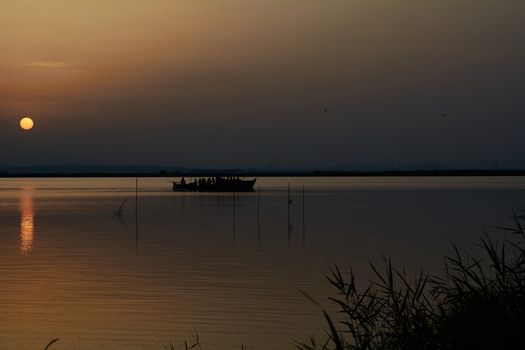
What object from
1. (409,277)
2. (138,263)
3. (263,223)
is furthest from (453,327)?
→ (263,223)

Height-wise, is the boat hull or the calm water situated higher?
the boat hull

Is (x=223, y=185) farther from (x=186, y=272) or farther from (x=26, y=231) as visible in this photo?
(x=186, y=272)

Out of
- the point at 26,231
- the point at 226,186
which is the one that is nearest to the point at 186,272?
the point at 26,231

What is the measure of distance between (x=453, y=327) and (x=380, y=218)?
43.5m

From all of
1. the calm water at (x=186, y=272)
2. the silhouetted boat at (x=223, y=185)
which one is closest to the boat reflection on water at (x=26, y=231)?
the calm water at (x=186, y=272)

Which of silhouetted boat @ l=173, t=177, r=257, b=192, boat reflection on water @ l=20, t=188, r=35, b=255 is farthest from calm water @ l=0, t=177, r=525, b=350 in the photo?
silhouetted boat @ l=173, t=177, r=257, b=192

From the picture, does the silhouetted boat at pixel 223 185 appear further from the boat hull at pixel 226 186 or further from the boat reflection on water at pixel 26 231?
the boat reflection on water at pixel 26 231

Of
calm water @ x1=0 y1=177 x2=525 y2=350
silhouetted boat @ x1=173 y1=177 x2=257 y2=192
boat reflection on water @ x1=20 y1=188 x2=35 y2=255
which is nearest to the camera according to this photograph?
calm water @ x1=0 y1=177 x2=525 y2=350

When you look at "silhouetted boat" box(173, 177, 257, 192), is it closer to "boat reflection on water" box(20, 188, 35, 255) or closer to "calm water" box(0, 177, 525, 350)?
"boat reflection on water" box(20, 188, 35, 255)

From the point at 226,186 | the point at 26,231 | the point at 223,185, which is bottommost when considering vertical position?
the point at 26,231

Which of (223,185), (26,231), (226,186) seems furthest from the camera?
(223,185)

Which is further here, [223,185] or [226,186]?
[223,185]

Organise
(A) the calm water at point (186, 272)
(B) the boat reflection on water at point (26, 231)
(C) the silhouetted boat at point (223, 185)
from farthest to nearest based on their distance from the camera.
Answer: (C) the silhouetted boat at point (223, 185), (B) the boat reflection on water at point (26, 231), (A) the calm water at point (186, 272)

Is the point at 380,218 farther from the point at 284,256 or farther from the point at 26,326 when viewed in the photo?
the point at 26,326
